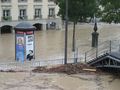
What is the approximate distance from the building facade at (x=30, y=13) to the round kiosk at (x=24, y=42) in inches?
1130

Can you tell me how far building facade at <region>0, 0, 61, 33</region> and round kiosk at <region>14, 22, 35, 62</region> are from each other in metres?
28.7

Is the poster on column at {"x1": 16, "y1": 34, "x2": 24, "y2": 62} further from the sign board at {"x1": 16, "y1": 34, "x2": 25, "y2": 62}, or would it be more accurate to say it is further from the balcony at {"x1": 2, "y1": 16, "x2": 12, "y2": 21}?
the balcony at {"x1": 2, "y1": 16, "x2": 12, "y2": 21}

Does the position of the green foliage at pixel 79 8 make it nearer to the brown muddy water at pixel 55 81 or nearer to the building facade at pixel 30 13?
the brown muddy water at pixel 55 81

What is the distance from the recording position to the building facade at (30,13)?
6688 cm

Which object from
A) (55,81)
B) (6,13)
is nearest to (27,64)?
(55,81)

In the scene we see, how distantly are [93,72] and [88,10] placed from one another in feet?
38.4

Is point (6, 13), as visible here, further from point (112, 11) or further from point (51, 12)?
point (112, 11)

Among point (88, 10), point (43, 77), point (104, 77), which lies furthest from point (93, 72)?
point (88, 10)

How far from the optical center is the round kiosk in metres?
36.9

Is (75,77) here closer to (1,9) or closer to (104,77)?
(104,77)

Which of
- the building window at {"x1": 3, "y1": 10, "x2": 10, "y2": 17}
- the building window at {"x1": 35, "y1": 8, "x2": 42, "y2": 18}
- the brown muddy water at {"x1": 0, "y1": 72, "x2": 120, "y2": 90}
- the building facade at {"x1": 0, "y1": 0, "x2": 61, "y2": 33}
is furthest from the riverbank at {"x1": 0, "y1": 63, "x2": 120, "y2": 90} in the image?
the building window at {"x1": 35, "y1": 8, "x2": 42, "y2": 18}

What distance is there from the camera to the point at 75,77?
32969 mm

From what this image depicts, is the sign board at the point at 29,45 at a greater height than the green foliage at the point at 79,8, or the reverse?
the green foliage at the point at 79,8

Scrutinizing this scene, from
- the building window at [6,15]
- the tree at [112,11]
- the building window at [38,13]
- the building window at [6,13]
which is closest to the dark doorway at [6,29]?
the building window at [6,15]
